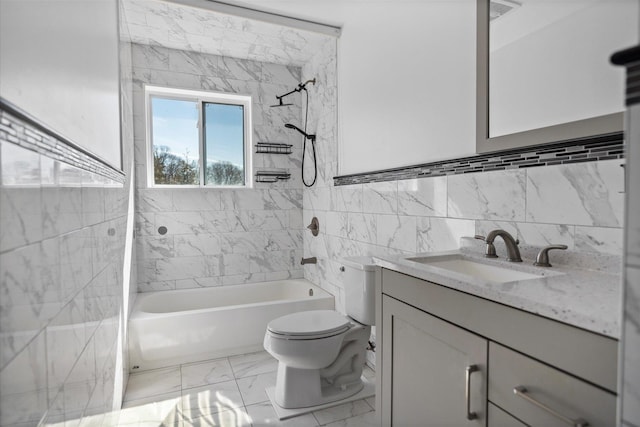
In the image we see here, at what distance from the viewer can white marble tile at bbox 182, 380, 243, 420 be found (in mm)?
2137

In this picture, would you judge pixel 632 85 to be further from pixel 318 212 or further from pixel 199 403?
pixel 318 212

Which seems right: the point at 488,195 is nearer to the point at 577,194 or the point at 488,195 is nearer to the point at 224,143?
the point at 577,194

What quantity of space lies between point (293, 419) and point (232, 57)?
127 inches

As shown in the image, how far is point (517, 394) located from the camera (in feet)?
2.85

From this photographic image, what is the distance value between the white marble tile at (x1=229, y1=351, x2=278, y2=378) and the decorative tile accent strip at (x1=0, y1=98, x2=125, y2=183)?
1960 mm

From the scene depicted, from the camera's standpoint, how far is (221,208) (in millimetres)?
3545

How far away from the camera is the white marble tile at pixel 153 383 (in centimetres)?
234

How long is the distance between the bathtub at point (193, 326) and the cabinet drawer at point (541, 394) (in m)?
2.24

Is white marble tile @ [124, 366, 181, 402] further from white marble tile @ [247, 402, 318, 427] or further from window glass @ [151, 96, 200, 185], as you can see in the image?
window glass @ [151, 96, 200, 185]

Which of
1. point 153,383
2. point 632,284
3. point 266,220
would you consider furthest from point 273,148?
point 632,284

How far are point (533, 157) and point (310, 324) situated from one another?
152 centimetres

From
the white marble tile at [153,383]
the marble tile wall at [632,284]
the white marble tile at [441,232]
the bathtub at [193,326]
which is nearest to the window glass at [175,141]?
the bathtub at [193,326]

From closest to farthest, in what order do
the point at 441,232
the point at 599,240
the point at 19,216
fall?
the point at 19,216, the point at 599,240, the point at 441,232

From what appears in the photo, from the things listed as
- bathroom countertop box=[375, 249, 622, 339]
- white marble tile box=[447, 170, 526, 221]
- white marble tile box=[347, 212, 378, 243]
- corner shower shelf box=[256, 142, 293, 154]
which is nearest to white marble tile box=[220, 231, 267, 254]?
corner shower shelf box=[256, 142, 293, 154]
